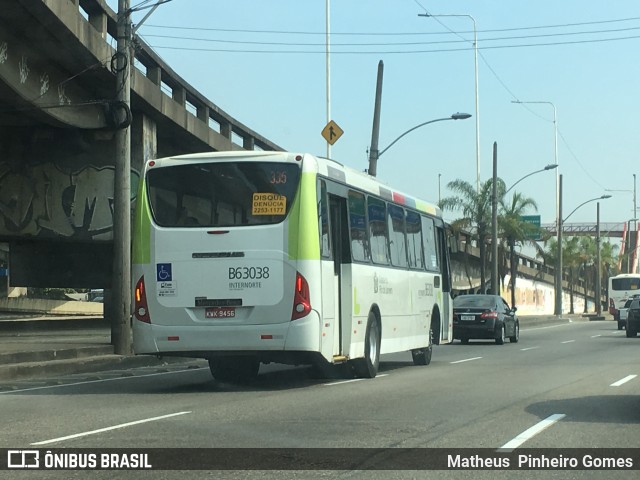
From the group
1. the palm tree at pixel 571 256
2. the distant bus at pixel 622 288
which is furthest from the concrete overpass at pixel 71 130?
the palm tree at pixel 571 256

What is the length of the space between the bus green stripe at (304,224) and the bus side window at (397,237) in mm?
3930

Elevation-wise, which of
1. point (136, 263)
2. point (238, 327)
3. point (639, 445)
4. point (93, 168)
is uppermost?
point (93, 168)

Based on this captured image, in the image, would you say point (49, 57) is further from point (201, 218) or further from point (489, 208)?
point (489, 208)

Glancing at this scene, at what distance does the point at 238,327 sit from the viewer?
14180 millimetres

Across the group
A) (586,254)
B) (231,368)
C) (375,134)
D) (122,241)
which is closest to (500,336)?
(375,134)

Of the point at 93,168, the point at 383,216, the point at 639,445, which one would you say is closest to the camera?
the point at 639,445

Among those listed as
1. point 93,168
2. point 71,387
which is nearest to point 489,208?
point 93,168

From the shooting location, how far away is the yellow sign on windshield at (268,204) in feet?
46.9

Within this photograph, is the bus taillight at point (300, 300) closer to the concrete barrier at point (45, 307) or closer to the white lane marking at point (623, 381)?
the white lane marking at point (623, 381)

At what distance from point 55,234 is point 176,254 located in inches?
619

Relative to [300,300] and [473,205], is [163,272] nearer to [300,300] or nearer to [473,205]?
[300,300]

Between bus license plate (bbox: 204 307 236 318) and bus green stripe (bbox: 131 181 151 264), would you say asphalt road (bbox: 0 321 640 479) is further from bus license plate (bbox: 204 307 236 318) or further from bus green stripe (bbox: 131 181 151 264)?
bus green stripe (bbox: 131 181 151 264)

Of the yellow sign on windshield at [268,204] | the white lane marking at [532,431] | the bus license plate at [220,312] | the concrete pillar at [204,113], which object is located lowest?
the white lane marking at [532,431]

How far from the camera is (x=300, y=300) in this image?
1411 centimetres
